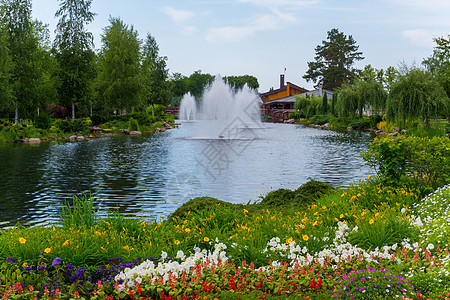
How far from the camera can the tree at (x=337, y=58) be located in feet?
283

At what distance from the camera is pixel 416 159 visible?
7.45m

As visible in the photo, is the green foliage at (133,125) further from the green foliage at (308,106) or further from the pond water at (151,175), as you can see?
the green foliage at (308,106)

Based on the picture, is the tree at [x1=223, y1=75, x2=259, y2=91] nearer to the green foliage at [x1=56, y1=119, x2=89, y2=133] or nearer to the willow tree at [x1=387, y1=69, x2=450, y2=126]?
the green foliage at [x1=56, y1=119, x2=89, y2=133]

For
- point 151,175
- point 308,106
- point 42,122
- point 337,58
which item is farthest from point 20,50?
point 337,58

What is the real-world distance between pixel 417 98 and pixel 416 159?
22903mm

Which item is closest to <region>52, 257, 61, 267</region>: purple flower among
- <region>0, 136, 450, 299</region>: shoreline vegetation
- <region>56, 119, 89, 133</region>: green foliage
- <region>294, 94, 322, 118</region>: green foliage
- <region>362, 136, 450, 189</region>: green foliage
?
<region>0, 136, 450, 299</region>: shoreline vegetation

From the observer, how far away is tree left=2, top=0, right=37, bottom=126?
3045 cm

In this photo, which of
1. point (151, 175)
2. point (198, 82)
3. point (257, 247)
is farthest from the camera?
point (198, 82)

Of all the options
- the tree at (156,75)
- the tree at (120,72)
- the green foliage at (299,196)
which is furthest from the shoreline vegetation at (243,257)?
the tree at (156,75)

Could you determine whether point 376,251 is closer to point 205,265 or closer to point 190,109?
point 205,265

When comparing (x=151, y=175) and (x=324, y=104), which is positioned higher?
(x=324, y=104)

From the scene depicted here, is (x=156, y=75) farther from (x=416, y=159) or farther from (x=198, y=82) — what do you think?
(x=198, y=82)

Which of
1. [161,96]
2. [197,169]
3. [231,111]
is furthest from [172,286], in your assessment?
[161,96]

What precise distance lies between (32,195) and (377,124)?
35406 millimetres
